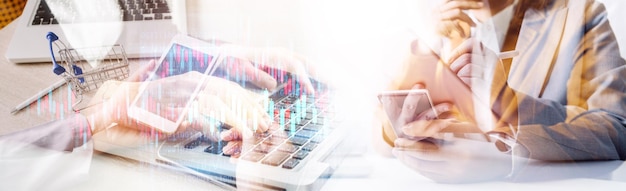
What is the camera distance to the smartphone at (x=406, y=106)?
1.40 feet

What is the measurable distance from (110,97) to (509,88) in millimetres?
439

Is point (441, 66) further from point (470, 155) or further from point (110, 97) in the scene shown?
point (110, 97)

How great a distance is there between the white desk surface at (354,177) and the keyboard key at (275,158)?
0.05m

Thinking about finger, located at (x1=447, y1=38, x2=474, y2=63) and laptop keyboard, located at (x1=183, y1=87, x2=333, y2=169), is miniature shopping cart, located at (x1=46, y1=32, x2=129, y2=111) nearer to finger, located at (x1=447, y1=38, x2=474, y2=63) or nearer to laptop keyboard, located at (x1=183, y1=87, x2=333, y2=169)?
laptop keyboard, located at (x1=183, y1=87, x2=333, y2=169)

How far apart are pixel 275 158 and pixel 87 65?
31cm

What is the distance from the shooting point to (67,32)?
622mm

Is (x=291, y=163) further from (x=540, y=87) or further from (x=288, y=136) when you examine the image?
(x=540, y=87)

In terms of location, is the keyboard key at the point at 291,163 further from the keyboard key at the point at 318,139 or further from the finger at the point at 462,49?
the finger at the point at 462,49

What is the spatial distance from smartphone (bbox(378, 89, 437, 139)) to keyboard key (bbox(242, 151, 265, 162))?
0.42 ft

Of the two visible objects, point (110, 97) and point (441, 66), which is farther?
point (110, 97)

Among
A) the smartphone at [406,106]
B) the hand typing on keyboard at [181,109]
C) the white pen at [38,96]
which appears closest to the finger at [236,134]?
the hand typing on keyboard at [181,109]

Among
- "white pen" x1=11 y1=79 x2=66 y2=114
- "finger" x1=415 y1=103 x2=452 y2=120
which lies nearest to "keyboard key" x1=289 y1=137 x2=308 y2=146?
"finger" x1=415 y1=103 x2=452 y2=120

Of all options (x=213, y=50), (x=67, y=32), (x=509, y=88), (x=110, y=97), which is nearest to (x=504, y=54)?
(x=509, y=88)

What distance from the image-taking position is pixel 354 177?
1.54 feet
